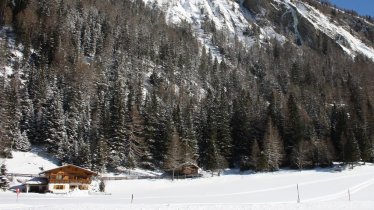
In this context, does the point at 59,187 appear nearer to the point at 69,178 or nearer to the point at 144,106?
the point at 69,178

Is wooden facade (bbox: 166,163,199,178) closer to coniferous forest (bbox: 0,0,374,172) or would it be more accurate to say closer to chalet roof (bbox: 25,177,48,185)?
coniferous forest (bbox: 0,0,374,172)

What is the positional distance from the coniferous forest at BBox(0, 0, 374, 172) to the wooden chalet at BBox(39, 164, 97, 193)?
575 centimetres

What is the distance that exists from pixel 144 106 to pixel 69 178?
37698 mm

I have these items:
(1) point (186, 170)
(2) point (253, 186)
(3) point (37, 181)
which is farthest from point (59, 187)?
(2) point (253, 186)

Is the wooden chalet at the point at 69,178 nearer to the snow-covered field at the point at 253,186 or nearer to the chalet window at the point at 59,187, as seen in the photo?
the chalet window at the point at 59,187

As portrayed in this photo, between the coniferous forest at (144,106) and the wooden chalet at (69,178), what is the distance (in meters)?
5.75

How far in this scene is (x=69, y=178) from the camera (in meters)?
65.4

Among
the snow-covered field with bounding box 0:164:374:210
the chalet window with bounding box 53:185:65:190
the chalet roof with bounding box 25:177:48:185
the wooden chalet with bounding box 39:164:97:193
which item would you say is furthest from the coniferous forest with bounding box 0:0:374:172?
the chalet roof with bounding box 25:177:48:185

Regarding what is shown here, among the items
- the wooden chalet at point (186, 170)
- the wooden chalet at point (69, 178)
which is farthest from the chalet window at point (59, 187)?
the wooden chalet at point (186, 170)

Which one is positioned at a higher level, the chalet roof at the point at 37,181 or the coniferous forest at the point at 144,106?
the coniferous forest at the point at 144,106

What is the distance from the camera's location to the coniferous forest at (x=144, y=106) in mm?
79125

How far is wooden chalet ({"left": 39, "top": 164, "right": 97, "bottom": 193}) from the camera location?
210 ft

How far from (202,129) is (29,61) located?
2326 inches

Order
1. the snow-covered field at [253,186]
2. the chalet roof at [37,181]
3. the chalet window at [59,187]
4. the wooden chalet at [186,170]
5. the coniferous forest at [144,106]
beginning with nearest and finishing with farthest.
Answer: the snow-covered field at [253,186], the chalet roof at [37,181], the chalet window at [59,187], the wooden chalet at [186,170], the coniferous forest at [144,106]
